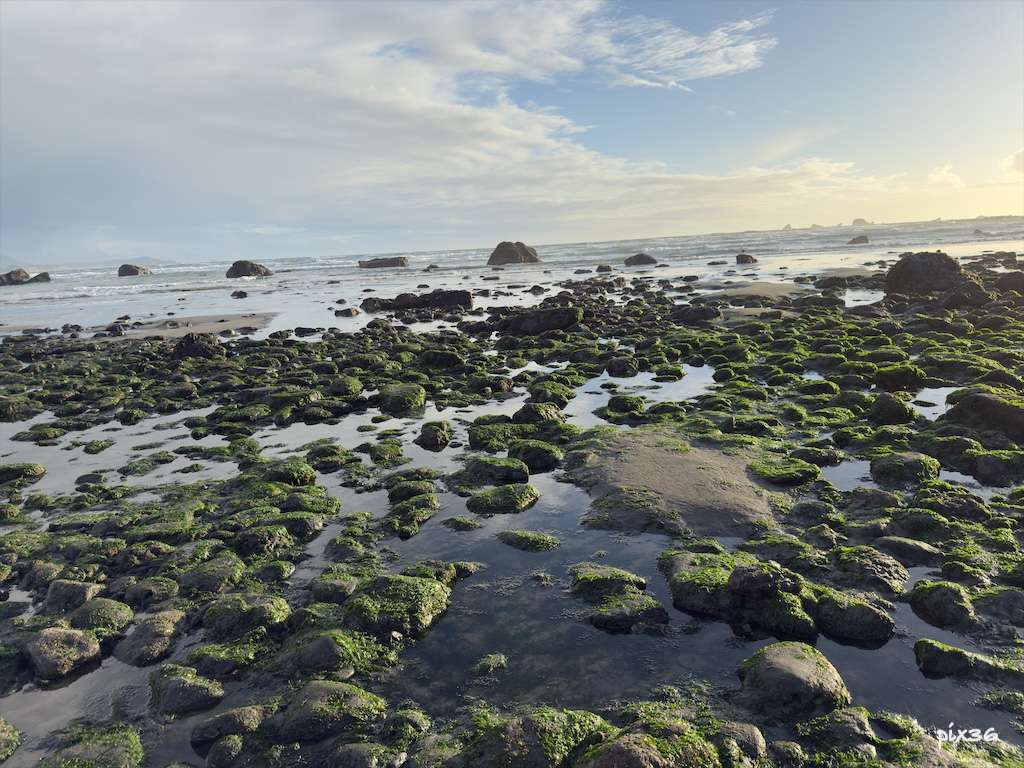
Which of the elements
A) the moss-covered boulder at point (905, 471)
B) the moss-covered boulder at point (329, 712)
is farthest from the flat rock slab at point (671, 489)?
the moss-covered boulder at point (329, 712)

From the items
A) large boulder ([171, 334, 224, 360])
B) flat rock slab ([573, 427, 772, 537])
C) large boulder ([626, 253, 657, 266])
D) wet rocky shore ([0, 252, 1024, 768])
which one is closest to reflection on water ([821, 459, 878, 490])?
wet rocky shore ([0, 252, 1024, 768])

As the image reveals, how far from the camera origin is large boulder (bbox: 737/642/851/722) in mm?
6133

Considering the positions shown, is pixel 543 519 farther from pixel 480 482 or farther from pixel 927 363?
pixel 927 363

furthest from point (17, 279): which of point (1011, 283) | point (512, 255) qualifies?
point (1011, 283)

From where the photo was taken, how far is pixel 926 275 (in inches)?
1522

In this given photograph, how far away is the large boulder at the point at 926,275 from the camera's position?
Result: 38.1m

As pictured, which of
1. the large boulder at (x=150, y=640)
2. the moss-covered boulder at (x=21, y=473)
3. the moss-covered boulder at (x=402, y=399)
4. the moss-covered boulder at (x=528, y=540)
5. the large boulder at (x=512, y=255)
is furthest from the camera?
the large boulder at (x=512, y=255)

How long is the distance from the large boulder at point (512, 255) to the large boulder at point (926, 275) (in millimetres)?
79260

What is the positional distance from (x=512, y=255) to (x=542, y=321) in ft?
284

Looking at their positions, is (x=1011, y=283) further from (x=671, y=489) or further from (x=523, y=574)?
(x=523, y=574)

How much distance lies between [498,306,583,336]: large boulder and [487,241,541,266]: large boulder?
8361 cm

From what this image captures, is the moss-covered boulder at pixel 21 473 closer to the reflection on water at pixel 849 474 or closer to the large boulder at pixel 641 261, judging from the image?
the reflection on water at pixel 849 474

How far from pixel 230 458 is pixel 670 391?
46.4 feet

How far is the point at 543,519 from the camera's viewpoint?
11000 millimetres
